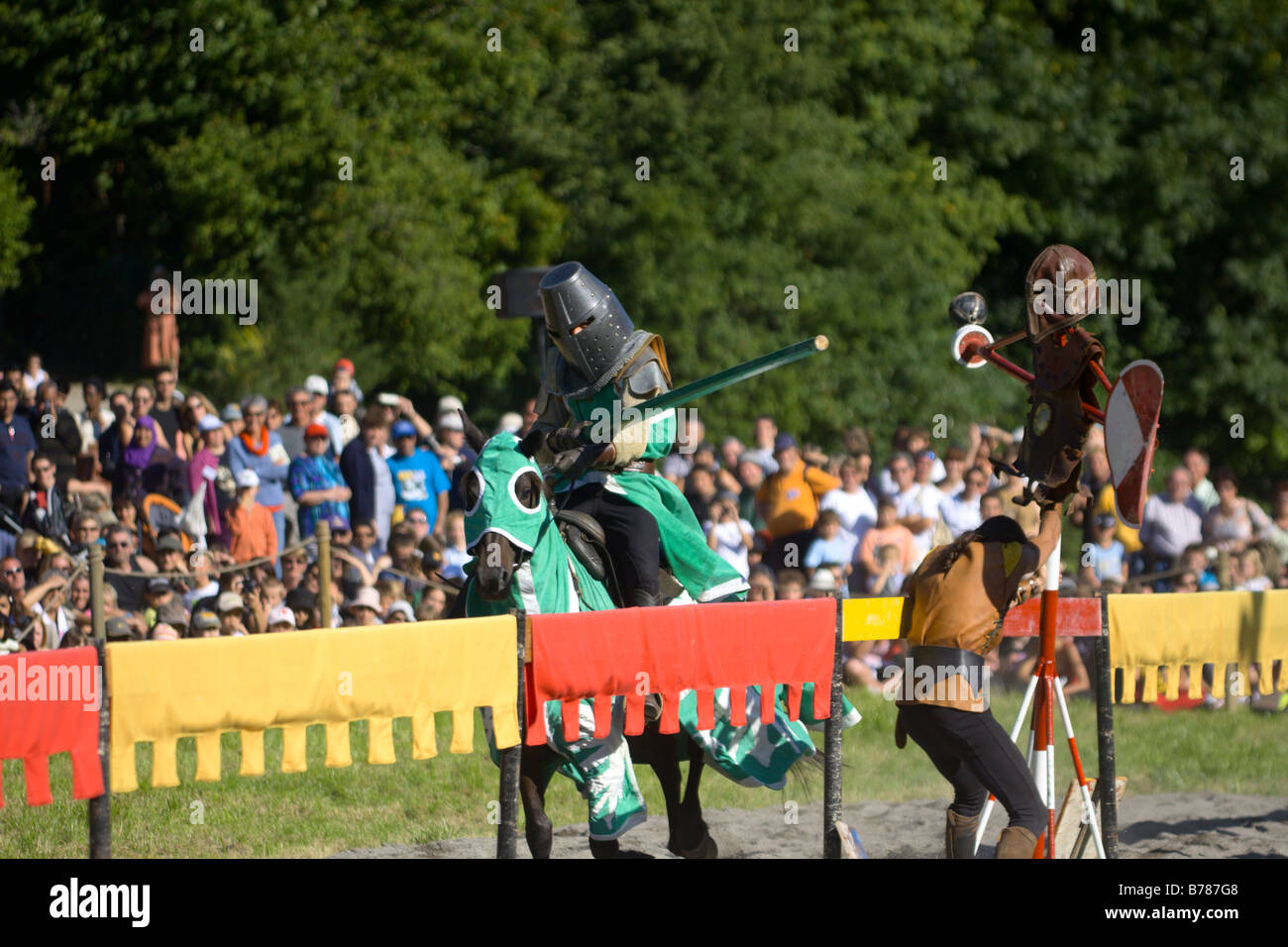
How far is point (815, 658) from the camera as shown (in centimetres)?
624

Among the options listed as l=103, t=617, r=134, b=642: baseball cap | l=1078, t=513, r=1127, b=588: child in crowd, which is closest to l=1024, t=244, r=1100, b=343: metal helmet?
l=103, t=617, r=134, b=642: baseball cap

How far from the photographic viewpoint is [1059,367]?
18.8 feet

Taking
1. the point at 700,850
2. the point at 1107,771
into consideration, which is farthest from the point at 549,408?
the point at 1107,771

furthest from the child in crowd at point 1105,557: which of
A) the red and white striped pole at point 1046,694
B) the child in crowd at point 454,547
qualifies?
the red and white striped pole at point 1046,694

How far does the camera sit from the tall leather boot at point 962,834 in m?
5.89

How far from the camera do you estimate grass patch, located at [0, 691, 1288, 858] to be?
7.48 meters

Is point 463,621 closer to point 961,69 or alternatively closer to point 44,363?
point 961,69

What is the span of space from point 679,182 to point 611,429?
9981 millimetres

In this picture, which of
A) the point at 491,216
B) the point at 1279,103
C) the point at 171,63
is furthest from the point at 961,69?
the point at 171,63

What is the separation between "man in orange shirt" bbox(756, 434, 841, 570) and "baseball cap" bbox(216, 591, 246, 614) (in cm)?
353

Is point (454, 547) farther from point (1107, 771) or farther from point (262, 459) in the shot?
point (1107, 771)

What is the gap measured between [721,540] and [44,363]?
11993mm

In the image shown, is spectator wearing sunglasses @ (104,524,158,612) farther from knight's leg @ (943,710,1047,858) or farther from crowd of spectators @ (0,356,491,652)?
knight's leg @ (943,710,1047,858)
